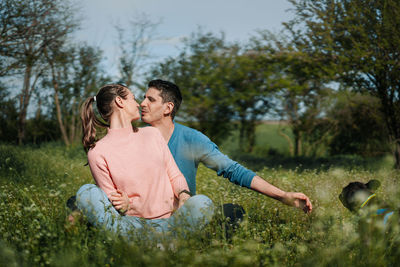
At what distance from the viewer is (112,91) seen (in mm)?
3131

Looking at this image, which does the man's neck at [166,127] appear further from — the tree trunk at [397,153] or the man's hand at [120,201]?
the tree trunk at [397,153]

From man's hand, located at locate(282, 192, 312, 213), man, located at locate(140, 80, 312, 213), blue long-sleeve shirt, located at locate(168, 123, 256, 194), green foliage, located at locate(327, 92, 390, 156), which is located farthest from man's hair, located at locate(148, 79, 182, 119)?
green foliage, located at locate(327, 92, 390, 156)

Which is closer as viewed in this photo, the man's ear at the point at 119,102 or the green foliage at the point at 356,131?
the man's ear at the point at 119,102

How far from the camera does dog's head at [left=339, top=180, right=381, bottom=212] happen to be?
2873 millimetres

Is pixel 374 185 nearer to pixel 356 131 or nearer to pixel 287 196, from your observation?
pixel 287 196

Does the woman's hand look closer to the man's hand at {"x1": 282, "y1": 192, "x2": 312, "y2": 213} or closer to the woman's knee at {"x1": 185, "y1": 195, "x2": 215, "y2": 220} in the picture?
the woman's knee at {"x1": 185, "y1": 195, "x2": 215, "y2": 220}

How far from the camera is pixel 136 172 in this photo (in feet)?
9.69

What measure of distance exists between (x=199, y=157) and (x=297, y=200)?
3.09 feet

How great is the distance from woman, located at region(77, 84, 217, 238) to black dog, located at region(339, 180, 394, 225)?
1126 millimetres

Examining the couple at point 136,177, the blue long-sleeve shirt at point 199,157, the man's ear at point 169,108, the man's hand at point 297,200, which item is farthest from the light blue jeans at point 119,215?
the man's ear at point 169,108

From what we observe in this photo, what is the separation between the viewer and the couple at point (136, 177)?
9.20 ft

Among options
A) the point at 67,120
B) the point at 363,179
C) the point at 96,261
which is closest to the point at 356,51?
the point at 363,179

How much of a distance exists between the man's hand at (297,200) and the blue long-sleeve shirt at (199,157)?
12.8 inches

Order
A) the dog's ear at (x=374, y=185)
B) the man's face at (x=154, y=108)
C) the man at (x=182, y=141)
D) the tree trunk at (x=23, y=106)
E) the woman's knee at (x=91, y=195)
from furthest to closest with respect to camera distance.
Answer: the tree trunk at (x=23, y=106), the man's face at (x=154, y=108), the man at (x=182, y=141), the dog's ear at (x=374, y=185), the woman's knee at (x=91, y=195)
